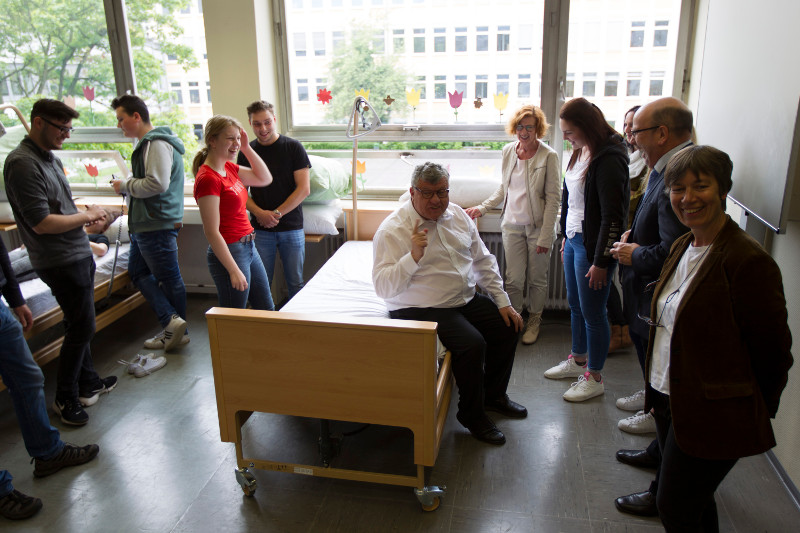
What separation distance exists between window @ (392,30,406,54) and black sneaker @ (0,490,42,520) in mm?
3414

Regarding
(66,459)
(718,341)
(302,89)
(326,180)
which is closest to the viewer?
(718,341)

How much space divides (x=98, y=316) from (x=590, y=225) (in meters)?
2.82

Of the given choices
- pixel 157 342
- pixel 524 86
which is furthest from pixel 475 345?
pixel 524 86

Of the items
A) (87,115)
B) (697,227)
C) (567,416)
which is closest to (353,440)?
(567,416)

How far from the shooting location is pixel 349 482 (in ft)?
7.71

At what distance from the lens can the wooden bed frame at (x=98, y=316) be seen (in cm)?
302

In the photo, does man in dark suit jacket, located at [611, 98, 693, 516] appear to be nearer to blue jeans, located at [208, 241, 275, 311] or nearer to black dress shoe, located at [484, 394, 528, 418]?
black dress shoe, located at [484, 394, 528, 418]

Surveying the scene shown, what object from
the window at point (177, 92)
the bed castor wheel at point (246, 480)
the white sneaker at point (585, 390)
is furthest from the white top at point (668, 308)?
the window at point (177, 92)

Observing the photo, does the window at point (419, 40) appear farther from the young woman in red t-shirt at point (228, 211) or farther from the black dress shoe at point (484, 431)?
the black dress shoe at point (484, 431)

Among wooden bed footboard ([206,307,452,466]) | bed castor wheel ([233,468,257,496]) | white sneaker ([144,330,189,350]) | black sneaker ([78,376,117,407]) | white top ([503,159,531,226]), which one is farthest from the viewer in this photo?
white sneaker ([144,330,189,350])

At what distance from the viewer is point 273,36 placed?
14.0 feet

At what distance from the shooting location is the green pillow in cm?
390

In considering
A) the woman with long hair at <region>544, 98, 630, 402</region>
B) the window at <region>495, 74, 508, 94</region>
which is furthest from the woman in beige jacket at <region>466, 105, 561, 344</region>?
the window at <region>495, 74, 508, 94</region>

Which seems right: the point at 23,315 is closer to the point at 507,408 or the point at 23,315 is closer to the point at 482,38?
the point at 507,408
